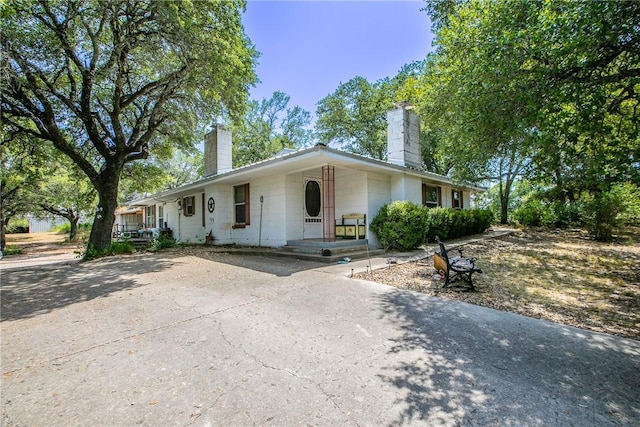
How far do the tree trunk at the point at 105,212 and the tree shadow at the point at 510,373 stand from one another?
33.3 feet

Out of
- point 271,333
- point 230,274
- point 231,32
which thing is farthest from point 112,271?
point 231,32

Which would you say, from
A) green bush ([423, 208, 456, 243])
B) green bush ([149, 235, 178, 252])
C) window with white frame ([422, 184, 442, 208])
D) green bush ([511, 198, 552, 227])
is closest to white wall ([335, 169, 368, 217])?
green bush ([423, 208, 456, 243])

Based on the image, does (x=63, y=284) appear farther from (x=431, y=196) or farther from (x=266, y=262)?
(x=431, y=196)

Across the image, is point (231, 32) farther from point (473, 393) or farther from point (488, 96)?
point (473, 393)

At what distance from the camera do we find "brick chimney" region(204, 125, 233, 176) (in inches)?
508

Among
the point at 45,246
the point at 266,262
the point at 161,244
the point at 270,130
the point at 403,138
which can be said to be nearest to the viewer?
the point at 266,262

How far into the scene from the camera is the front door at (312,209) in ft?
35.4

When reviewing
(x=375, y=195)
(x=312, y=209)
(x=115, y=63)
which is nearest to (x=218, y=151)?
(x=115, y=63)

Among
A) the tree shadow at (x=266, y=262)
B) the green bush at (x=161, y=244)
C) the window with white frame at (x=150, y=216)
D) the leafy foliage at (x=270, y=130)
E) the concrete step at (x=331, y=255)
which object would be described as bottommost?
the tree shadow at (x=266, y=262)

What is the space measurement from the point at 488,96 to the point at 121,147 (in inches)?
430

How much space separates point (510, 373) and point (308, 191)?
8873 millimetres

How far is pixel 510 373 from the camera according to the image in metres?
2.53

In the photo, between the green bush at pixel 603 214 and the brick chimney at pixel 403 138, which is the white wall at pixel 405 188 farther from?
the green bush at pixel 603 214

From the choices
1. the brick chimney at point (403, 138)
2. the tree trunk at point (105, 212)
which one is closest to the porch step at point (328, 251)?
the brick chimney at point (403, 138)
